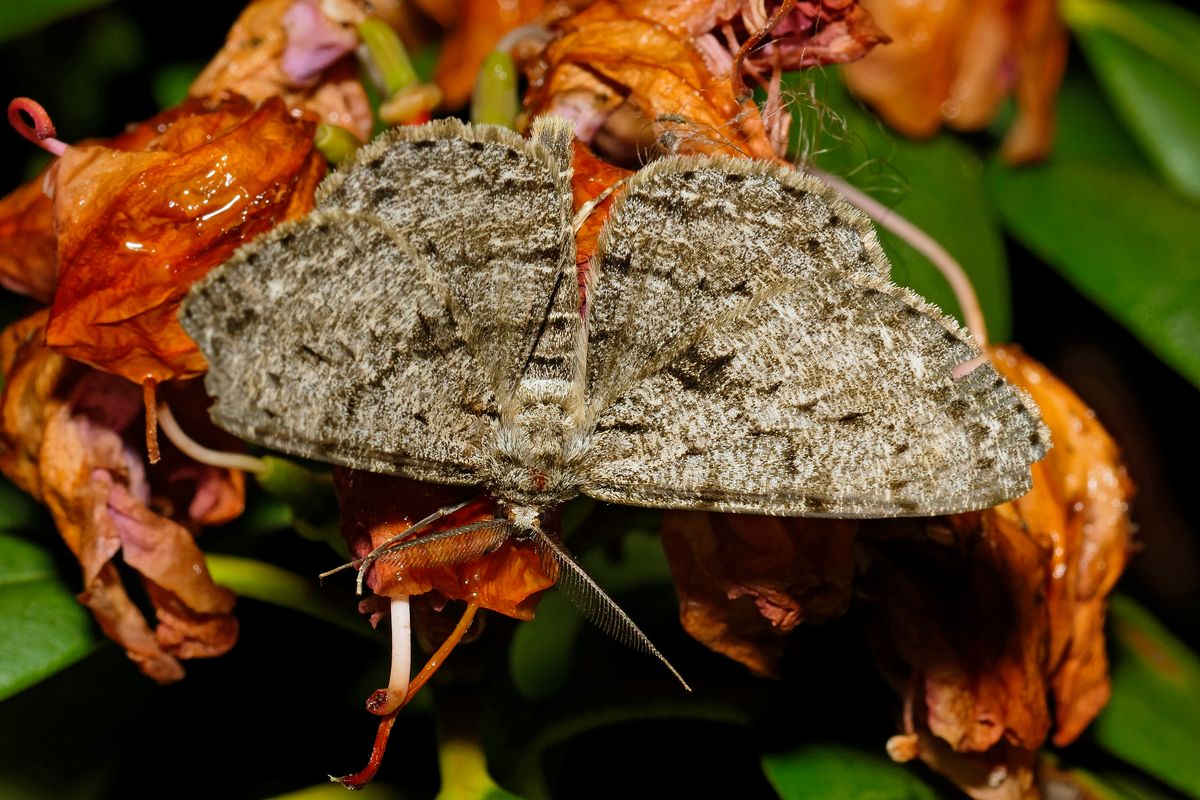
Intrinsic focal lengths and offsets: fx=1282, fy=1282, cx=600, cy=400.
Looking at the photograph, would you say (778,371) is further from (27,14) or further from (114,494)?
(27,14)

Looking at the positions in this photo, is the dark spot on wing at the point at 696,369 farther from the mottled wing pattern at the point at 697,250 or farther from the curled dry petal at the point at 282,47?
the curled dry petal at the point at 282,47

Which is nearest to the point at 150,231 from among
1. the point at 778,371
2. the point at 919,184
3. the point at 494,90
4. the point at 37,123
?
the point at 37,123

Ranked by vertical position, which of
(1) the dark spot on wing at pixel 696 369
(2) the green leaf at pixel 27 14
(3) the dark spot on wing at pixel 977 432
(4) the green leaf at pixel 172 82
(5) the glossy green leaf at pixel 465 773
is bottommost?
(5) the glossy green leaf at pixel 465 773

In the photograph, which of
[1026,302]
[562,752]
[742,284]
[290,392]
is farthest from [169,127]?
[1026,302]

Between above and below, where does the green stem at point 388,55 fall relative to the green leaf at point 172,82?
above

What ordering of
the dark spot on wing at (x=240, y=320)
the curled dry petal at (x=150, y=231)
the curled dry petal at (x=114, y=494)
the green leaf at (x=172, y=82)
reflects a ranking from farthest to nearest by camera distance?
the green leaf at (x=172, y=82) → the curled dry petal at (x=114, y=494) → the curled dry petal at (x=150, y=231) → the dark spot on wing at (x=240, y=320)

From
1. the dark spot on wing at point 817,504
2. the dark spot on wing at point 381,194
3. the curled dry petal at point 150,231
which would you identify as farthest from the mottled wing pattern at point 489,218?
the dark spot on wing at point 817,504
